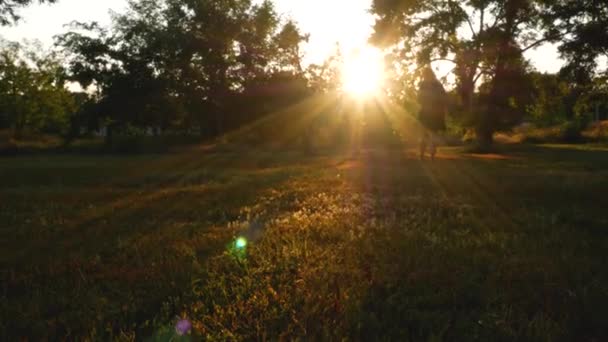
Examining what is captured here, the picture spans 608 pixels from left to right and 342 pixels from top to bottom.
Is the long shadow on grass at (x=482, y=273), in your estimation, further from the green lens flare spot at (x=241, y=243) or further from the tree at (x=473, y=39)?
the tree at (x=473, y=39)

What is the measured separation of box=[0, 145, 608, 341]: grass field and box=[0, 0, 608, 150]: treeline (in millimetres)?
12377

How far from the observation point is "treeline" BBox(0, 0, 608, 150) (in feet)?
96.2

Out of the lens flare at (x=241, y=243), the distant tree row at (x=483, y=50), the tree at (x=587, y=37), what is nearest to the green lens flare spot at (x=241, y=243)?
the lens flare at (x=241, y=243)

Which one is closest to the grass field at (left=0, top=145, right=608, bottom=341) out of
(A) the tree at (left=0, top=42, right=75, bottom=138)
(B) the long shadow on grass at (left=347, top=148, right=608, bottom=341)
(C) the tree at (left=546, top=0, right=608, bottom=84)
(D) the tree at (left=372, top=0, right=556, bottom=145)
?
(B) the long shadow on grass at (left=347, top=148, right=608, bottom=341)

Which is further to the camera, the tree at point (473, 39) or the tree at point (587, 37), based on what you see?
the tree at point (473, 39)

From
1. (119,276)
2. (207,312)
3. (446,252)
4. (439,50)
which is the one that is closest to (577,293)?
(446,252)

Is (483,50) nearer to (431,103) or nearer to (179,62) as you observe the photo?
(431,103)

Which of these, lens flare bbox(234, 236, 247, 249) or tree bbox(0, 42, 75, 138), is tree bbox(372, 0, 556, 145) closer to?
lens flare bbox(234, 236, 247, 249)

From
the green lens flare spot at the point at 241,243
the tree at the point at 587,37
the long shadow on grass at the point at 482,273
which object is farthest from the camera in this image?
the tree at the point at 587,37

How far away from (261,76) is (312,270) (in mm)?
37609

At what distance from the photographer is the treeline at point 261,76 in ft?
96.2

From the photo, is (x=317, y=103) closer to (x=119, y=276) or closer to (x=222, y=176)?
(x=222, y=176)

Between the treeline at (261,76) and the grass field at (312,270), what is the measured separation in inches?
487

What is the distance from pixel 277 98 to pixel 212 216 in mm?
27146
